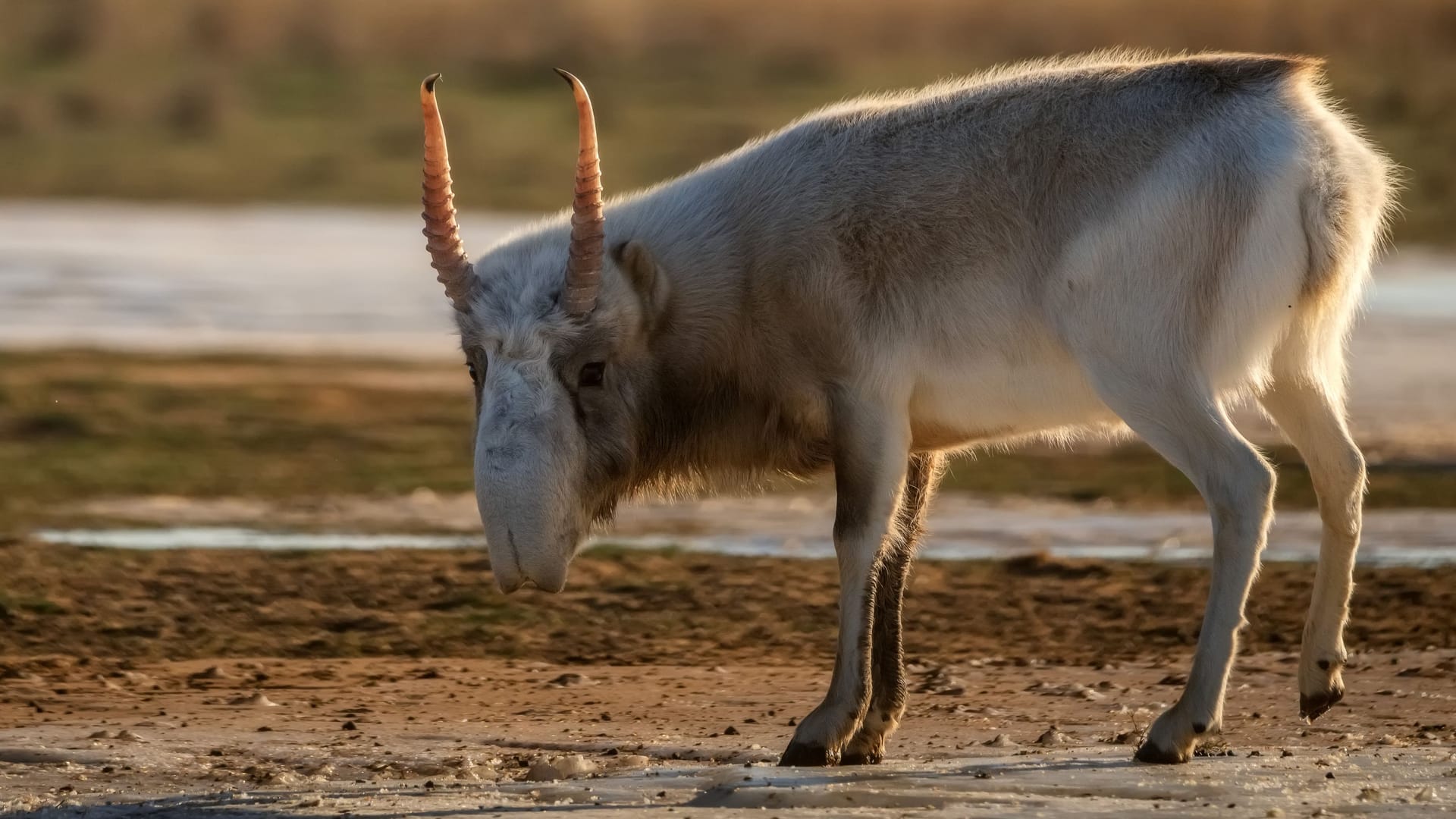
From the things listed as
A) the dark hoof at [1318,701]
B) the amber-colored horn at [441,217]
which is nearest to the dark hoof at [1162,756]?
the dark hoof at [1318,701]

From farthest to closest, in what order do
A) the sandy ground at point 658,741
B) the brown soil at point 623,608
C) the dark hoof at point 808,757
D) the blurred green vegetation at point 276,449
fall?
1. the blurred green vegetation at point 276,449
2. the brown soil at point 623,608
3. the dark hoof at point 808,757
4. the sandy ground at point 658,741

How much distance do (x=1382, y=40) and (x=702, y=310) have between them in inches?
1414

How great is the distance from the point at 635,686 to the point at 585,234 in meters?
1.90

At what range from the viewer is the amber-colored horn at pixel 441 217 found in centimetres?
598

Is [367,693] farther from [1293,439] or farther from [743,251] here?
[1293,439]

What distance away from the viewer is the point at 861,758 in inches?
241

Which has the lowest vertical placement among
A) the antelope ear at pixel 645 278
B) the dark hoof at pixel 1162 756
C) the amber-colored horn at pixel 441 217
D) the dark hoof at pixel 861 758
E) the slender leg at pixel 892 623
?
the dark hoof at pixel 861 758

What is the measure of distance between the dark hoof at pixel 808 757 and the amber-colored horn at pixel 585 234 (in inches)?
50.5

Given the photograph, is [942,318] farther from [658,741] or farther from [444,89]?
[444,89]

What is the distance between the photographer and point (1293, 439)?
6.35m

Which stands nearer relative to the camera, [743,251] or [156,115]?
[743,251]

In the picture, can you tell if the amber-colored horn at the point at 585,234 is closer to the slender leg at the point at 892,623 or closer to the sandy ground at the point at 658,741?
the slender leg at the point at 892,623

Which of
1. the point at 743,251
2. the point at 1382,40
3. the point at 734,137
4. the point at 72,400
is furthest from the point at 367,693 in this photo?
the point at 1382,40

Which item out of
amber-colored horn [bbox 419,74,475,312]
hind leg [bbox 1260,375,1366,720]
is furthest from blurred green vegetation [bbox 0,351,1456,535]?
amber-colored horn [bbox 419,74,475,312]
